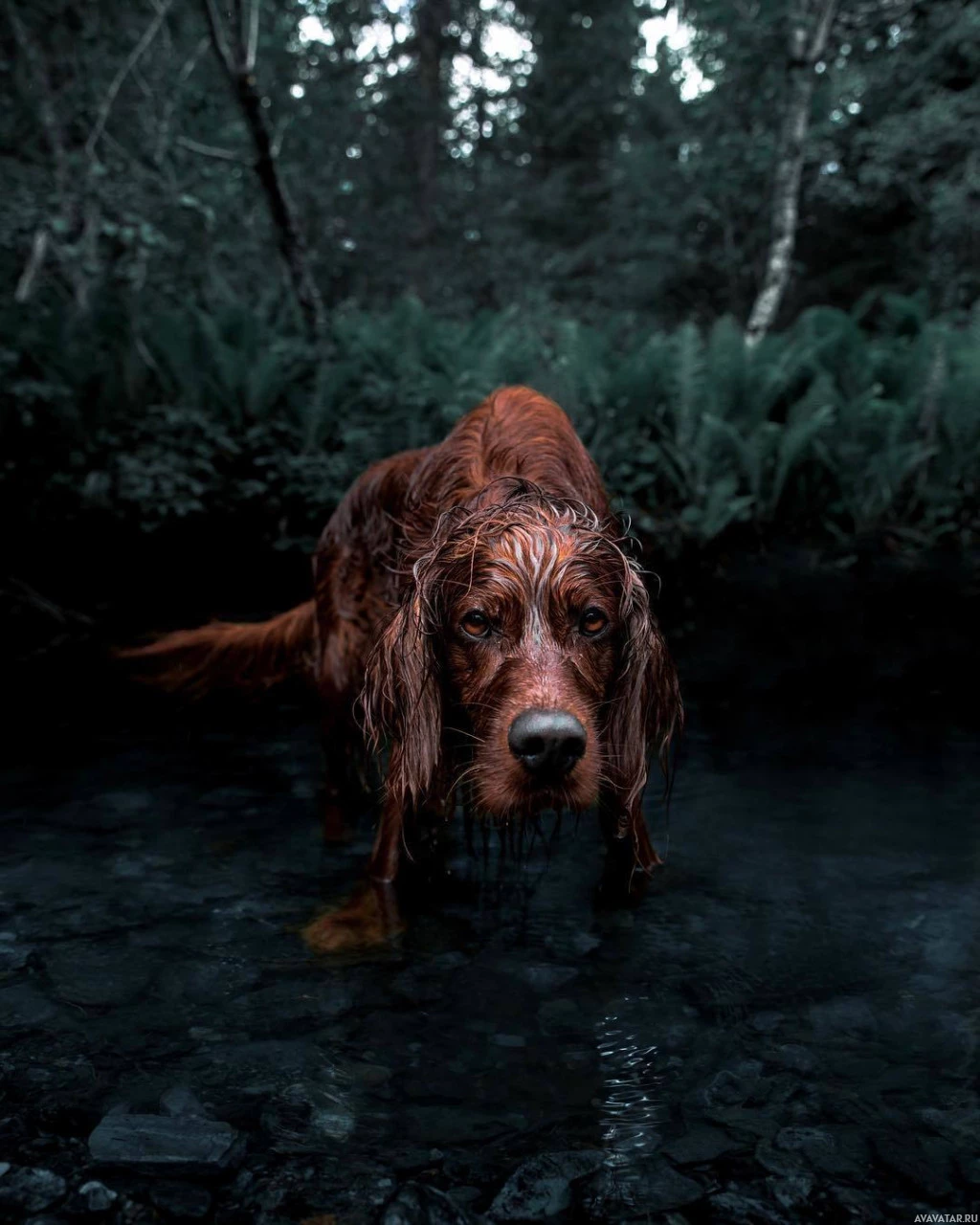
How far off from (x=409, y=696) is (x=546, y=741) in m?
0.60

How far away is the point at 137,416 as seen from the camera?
867 centimetres

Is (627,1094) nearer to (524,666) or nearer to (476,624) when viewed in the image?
(524,666)

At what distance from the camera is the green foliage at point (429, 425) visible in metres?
8.13

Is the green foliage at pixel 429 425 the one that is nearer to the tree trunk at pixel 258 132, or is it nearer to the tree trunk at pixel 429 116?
the tree trunk at pixel 258 132

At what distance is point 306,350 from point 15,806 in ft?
20.5

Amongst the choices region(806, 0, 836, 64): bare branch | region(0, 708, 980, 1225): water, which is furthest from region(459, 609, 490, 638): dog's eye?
region(806, 0, 836, 64): bare branch

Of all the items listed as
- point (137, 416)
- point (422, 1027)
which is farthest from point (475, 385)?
point (422, 1027)

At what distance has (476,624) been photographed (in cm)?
262

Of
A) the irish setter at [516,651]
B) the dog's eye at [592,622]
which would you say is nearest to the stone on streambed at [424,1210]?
the irish setter at [516,651]

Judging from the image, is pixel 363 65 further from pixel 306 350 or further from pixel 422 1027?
pixel 422 1027

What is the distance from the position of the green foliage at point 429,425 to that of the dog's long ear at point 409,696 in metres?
5.20

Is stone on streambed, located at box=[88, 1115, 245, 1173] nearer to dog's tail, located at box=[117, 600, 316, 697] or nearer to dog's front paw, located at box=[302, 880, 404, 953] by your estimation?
dog's front paw, located at box=[302, 880, 404, 953]

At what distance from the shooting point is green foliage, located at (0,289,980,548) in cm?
813

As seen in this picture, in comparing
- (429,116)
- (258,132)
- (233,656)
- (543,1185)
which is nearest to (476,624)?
(543,1185)
